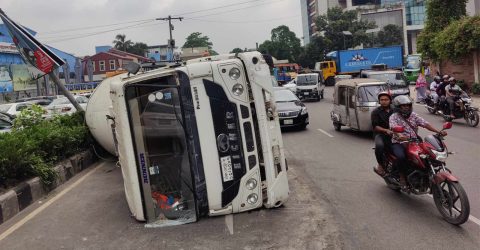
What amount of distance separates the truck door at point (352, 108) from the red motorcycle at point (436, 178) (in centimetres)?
706

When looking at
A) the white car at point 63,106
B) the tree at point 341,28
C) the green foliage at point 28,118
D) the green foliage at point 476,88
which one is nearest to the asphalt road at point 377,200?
the green foliage at point 28,118

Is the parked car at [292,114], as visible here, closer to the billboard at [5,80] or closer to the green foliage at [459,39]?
the green foliage at [459,39]

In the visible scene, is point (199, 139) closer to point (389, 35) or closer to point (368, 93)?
point (368, 93)

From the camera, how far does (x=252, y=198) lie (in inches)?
230

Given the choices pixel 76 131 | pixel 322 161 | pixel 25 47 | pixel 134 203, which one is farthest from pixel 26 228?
pixel 25 47

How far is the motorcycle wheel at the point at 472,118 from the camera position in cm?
1412

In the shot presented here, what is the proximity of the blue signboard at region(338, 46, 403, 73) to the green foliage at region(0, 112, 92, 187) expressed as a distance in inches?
1560

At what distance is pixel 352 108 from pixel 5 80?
121 feet

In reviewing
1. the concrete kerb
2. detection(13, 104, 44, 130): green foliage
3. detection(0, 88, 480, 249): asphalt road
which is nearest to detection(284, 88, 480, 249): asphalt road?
detection(0, 88, 480, 249): asphalt road

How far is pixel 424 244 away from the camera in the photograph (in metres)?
4.92

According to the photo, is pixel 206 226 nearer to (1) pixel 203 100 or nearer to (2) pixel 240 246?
(2) pixel 240 246

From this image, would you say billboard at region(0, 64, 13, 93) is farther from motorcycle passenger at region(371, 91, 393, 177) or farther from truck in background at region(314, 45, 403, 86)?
motorcycle passenger at region(371, 91, 393, 177)

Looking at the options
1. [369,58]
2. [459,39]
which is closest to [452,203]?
[459,39]

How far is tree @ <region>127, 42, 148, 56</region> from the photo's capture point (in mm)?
105125
